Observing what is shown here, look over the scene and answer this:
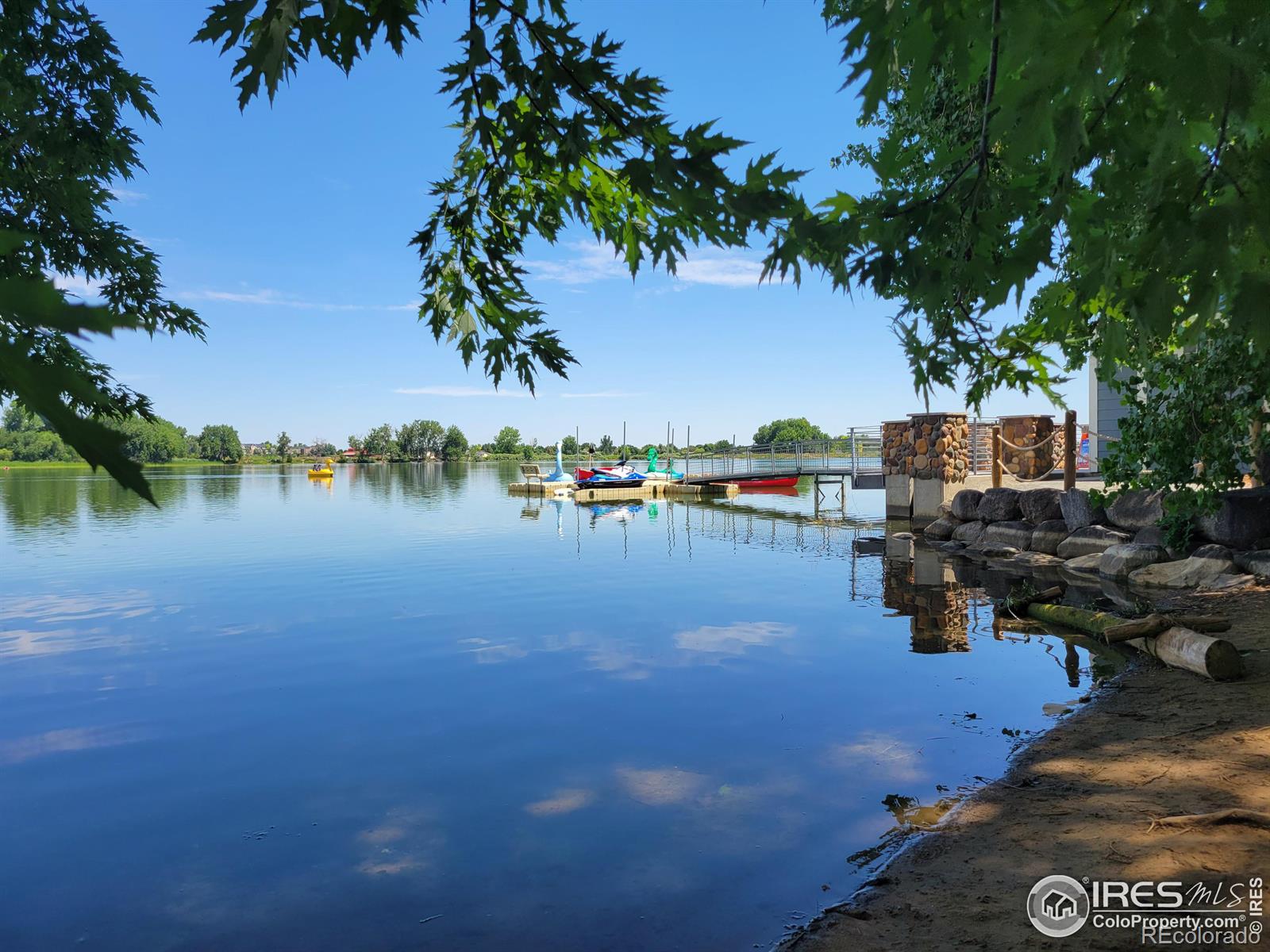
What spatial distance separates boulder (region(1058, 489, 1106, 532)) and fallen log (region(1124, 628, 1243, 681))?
8.15 metres

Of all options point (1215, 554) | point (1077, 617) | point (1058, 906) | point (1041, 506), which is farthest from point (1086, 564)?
point (1058, 906)

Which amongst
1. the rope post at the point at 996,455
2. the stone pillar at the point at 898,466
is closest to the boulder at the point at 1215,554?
the rope post at the point at 996,455

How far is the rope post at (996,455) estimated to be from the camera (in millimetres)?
20594

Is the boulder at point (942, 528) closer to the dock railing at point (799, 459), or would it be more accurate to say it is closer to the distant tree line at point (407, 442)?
the dock railing at point (799, 459)

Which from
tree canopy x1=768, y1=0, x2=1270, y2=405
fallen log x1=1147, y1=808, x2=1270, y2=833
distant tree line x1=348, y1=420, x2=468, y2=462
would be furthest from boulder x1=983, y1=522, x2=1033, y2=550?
distant tree line x1=348, y1=420, x2=468, y2=462

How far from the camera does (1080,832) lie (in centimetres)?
419

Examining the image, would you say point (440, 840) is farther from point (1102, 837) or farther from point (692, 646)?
point (692, 646)

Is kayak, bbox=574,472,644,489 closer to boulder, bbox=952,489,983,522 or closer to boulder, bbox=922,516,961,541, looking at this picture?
boulder, bbox=922,516,961,541

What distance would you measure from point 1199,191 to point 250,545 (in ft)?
81.7

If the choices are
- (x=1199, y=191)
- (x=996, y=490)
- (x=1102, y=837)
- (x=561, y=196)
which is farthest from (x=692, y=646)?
(x=996, y=490)

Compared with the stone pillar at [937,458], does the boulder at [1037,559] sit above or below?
below

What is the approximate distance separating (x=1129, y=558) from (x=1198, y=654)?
6704 millimetres

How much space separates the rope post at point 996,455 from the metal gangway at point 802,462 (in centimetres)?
515

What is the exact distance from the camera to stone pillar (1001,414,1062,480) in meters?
24.3
